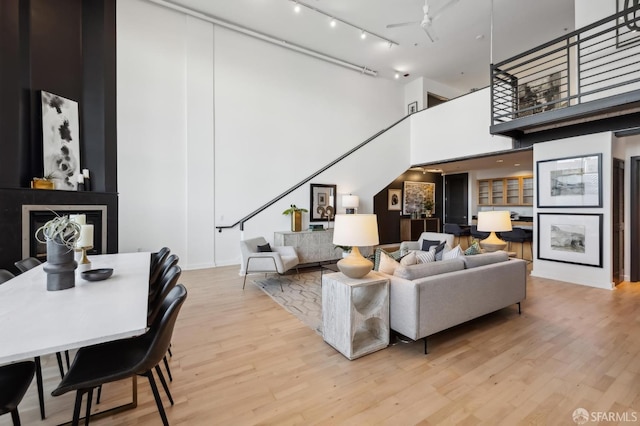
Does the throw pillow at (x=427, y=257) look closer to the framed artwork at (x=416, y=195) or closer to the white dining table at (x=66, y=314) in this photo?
the white dining table at (x=66, y=314)

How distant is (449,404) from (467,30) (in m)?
7.92

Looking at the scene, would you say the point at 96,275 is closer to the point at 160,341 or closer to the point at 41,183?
the point at 160,341

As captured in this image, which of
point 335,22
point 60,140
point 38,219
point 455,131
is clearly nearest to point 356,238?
point 38,219

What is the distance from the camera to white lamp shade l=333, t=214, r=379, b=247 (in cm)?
266

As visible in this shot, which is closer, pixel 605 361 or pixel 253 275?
pixel 605 361

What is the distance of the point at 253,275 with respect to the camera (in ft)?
18.5

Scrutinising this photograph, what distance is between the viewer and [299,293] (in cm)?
452

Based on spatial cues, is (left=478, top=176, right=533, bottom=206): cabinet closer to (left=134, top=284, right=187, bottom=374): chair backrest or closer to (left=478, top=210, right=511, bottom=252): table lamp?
(left=478, top=210, right=511, bottom=252): table lamp

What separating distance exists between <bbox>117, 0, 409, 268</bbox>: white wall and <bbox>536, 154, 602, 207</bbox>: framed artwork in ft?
10.7

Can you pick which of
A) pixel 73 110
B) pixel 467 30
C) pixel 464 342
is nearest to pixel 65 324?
pixel 464 342

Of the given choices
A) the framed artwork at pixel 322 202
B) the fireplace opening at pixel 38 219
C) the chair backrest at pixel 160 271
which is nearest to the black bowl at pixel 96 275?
the chair backrest at pixel 160 271

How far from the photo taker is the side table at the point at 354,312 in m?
2.56

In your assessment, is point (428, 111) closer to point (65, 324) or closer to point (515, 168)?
point (515, 168)

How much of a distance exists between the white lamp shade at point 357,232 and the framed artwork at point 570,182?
14.9ft
